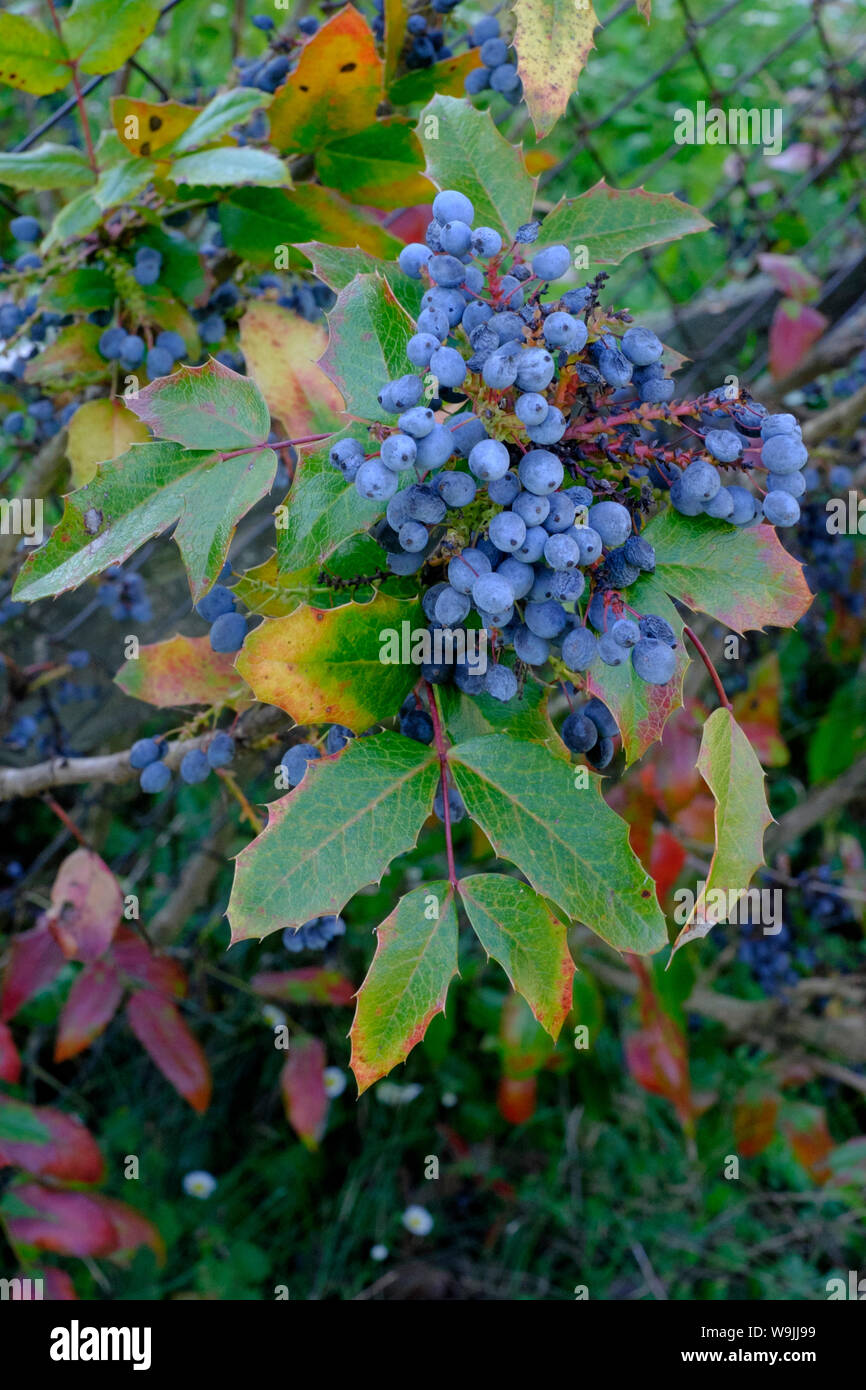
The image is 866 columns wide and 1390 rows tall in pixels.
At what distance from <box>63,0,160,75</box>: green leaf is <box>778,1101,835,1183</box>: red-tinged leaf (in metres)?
1.71

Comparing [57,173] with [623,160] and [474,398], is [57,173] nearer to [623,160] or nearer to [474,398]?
[474,398]

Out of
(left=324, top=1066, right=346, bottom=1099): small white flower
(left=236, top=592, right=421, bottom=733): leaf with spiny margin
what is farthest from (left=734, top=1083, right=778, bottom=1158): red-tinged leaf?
(left=236, top=592, right=421, bottom=733): leaf with spiny margin

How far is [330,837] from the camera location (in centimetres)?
57

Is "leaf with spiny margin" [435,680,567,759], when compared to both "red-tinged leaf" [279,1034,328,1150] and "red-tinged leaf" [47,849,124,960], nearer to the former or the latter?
"red-tinged leaf" [47,849,124,960]

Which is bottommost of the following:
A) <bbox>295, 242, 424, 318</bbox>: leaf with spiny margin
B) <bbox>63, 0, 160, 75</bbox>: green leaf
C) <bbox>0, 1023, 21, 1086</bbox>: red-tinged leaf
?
<bbox>0, 1023, 21, 1086</bbox>: red-tinged leaf

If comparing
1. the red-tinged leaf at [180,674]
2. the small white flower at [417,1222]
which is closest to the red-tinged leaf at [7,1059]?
the red-tinged leaf at [180,674]

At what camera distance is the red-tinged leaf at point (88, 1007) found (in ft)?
4.19

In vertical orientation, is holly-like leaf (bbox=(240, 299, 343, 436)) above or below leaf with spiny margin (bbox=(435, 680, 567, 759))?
above

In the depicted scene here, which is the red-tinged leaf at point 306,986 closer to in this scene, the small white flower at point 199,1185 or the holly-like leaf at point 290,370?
the small white flower at point 199,1185

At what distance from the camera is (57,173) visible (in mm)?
830

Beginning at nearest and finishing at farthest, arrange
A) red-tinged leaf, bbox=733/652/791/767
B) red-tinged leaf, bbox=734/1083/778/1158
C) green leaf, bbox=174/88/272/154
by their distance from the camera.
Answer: green leaf, bbox=174/88/272/154 → red-tinged leaf, bbox=733/652/791/767 → red-tinged leaf, bbox=734/1083/778/1158

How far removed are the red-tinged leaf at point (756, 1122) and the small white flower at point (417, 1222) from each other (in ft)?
1.86

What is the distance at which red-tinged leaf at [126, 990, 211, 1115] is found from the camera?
51.4 inches
